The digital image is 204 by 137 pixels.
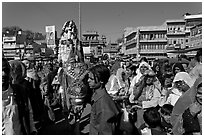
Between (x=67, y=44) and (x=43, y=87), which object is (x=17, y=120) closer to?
(x=43, y=87)

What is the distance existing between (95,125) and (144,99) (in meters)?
1.64

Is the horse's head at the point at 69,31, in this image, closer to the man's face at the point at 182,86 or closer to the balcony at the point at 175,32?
the man's face at the point at 182,86

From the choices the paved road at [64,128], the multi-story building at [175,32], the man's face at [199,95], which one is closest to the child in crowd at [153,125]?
the man's face at [199,95]

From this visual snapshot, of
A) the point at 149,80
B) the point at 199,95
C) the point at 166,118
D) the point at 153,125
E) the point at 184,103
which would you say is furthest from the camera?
the point at 149,80

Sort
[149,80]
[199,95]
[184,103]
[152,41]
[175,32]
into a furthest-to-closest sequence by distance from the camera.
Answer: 1. [152,41]
2. [175,32]
3. [149,80]
4. [184,103]
5. [199,95]

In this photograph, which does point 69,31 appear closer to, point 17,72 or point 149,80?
point 149,80

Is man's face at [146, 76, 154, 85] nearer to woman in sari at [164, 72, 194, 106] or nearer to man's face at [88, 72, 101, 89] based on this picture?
woman in sari at [164, 72, 194, 106]

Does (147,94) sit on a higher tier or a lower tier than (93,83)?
lower

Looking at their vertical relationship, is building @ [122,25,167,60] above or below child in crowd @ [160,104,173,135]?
above

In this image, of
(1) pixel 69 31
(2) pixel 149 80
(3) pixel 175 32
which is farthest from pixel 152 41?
(2) pixel 149 80

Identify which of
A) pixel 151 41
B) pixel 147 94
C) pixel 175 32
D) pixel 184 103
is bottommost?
pixel 147 94

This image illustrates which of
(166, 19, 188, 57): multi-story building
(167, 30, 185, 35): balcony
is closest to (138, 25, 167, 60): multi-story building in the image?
(166, 19, 188, 57): multi-story building

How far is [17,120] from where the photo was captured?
9.14 ft

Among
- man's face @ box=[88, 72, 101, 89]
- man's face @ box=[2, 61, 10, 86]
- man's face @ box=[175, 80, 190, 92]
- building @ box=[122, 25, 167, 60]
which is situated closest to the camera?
man's face @ box=[2, 61, 10, 86]
